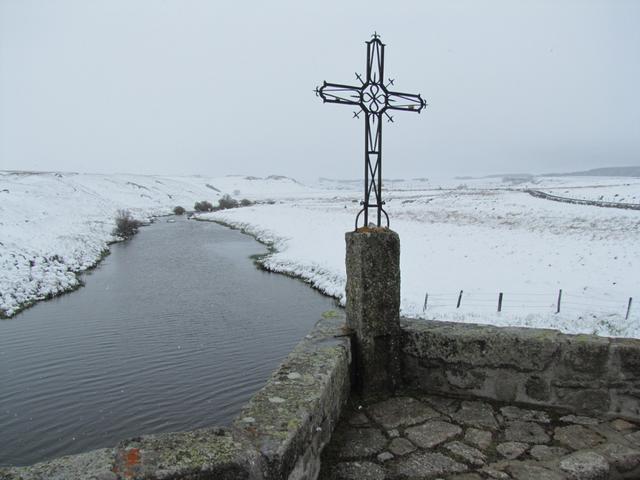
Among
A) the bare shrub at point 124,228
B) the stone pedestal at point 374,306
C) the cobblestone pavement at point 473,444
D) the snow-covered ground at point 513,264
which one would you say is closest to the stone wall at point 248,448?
the cobblestone pavement at point 473,444

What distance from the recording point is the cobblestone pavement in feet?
10.1

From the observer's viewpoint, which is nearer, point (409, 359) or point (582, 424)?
point (582, 424)

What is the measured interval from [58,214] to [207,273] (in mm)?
24428

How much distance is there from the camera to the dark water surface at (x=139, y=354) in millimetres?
9266

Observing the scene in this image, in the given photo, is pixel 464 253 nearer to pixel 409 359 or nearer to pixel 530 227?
pixel 530 227

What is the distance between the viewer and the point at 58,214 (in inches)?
1577

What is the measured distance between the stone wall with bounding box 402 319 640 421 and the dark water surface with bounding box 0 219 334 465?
6.47 meters

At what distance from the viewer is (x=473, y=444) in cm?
346

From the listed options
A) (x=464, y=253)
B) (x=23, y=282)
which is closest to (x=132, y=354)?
(x=23, y=282)

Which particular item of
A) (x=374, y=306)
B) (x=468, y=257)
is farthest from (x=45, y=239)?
(x=374, y=306)

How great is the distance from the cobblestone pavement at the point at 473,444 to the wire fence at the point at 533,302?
10.9 m

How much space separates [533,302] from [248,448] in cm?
1447

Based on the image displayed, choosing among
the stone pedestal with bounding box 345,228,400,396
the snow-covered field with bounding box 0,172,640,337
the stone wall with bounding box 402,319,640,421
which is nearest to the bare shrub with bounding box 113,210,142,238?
the snow-covered field with bounding box 0,172,640,337

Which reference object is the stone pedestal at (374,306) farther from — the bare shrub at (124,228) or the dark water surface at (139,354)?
the bare shrub at (124,228)
